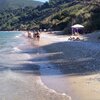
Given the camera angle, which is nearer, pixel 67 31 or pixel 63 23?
pixel 67 31

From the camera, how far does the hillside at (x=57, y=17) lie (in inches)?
2336

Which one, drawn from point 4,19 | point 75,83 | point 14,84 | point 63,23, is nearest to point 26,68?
point 14,84

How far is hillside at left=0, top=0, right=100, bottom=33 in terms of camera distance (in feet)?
195

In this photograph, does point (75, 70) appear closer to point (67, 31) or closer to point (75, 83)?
point (75, 83)

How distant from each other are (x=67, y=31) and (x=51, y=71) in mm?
46448

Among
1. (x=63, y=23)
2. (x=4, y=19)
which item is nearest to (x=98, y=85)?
(x=63, y=23)

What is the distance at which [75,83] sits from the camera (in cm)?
1253

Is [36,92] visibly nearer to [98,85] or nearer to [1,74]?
[98,85]

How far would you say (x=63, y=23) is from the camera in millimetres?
81625

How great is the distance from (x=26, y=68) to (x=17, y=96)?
718 cm

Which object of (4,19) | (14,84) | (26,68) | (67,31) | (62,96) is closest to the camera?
(62,96)

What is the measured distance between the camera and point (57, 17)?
95000 millimetres

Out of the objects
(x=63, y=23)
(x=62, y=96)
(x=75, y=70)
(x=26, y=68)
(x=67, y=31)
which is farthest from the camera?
(x=63, y=23)

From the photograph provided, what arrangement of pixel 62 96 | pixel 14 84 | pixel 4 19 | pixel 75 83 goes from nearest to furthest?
pixel 62 96, pixel 75 83, pixel 14 84, pixel 4 19
